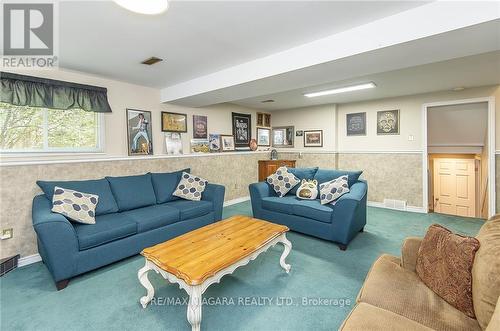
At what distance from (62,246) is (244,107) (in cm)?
454

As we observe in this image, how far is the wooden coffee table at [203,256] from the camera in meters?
1.52

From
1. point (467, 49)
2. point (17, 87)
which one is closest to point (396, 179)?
point (467, 49)

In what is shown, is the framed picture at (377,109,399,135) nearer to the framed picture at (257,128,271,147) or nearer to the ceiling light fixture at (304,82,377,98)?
the ceiling light fixture at (304,82,377,98)

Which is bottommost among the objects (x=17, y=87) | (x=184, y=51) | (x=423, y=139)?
(x=423, y=139)

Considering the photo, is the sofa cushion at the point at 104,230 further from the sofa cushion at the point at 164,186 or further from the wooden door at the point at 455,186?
the wooden door at the point at 455,186

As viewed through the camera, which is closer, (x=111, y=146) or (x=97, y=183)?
(x=97, y=183)

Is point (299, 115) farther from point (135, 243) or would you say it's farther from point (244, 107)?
point (135, 243)

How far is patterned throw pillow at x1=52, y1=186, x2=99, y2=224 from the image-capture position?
241 centimetres

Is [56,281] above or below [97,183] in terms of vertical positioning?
below

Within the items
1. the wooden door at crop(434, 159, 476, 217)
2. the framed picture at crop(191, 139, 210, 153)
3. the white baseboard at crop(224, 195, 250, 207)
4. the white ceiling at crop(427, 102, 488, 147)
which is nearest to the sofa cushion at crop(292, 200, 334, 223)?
the white baseboard at crop(224, 195, 250, 207)

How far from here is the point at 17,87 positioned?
2676 mm

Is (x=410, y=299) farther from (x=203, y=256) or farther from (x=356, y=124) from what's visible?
(x=356, y=124)

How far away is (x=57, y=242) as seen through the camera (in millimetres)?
2080

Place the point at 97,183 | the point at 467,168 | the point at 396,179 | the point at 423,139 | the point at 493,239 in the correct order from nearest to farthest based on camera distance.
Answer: the point at 493,239 < the point at 97,183 < the point at 423,139 < the point at 396,179 < the point at 467,168
